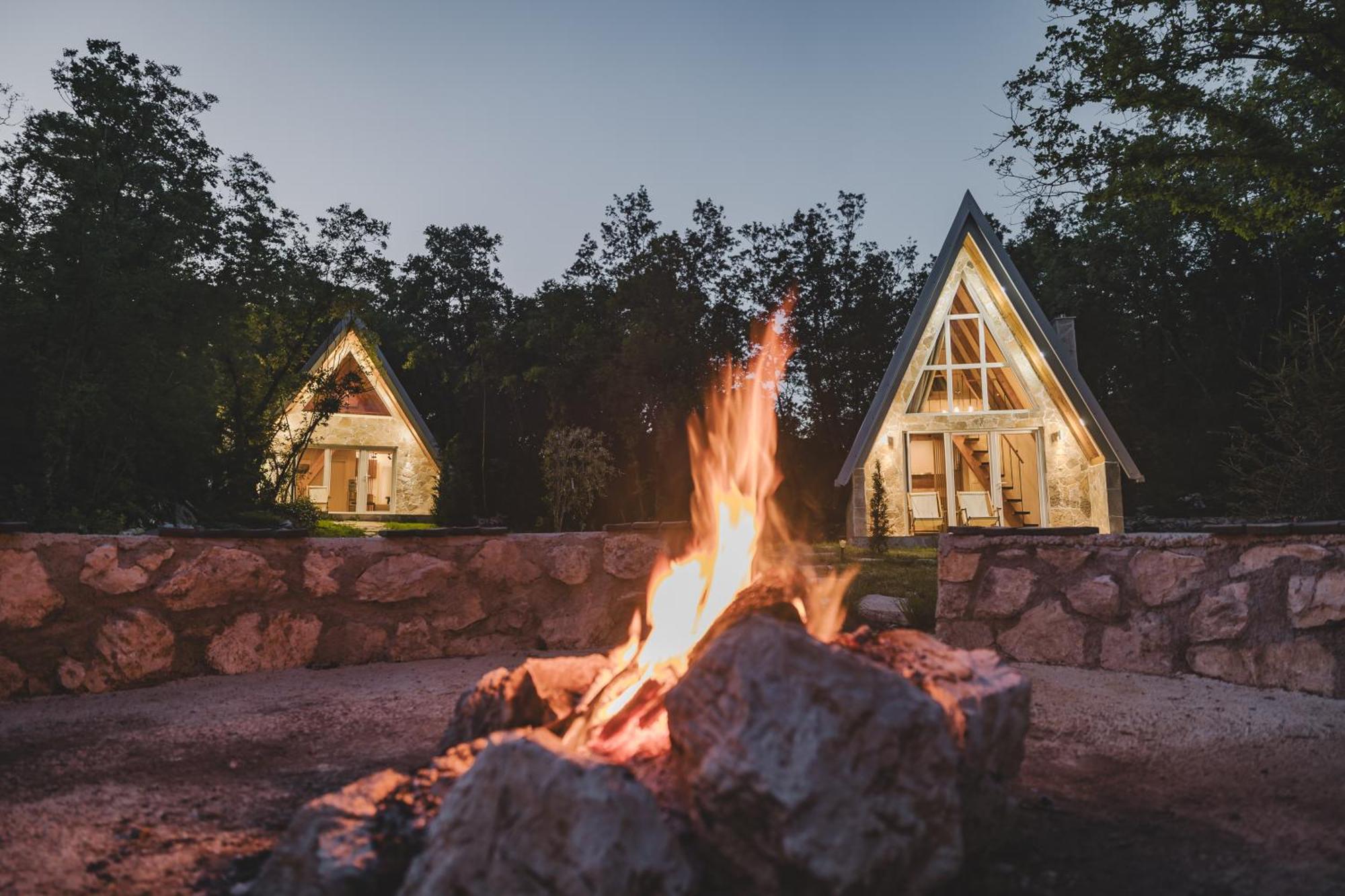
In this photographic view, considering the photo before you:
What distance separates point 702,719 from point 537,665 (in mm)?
1177

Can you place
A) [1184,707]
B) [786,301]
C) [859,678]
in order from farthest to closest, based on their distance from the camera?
[786,301], [1184,707], [859,678]

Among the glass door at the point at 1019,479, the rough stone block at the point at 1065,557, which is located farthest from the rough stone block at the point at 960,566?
the glass door at the point at 1019,479

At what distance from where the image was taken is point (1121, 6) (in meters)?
11.1

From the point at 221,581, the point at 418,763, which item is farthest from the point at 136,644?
the point at 418,763

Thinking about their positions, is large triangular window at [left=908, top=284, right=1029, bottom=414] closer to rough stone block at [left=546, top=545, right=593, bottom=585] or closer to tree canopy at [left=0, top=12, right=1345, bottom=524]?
tree canopy at [left=0, top=12, right=1345, bottom=524]

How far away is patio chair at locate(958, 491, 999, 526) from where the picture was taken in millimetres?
17219

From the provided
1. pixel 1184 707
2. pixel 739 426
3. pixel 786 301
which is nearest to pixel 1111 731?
pixel 1184 707

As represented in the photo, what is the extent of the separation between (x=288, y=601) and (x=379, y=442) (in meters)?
17.6

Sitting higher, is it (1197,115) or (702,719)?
(1197,115)

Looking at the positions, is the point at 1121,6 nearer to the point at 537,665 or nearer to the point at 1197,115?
the point at 1197,115

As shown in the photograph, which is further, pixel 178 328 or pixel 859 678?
pixel 178 328

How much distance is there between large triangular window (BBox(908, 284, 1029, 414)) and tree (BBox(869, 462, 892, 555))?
85.5 inches

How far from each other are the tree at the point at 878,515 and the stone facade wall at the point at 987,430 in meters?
0.15

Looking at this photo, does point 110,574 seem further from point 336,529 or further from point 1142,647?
point 336,529
